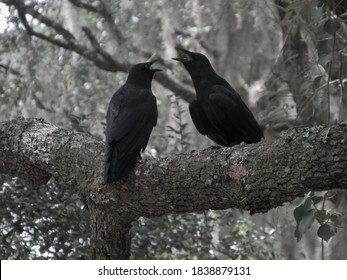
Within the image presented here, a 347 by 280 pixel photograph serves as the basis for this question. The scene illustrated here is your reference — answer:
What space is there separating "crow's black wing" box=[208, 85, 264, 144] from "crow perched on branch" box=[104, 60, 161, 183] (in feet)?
1.03

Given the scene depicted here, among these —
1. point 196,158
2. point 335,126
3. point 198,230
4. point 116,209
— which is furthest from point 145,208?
point 198,230

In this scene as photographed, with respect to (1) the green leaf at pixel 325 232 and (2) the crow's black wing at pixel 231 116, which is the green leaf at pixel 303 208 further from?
(2) the crow's black wing at pixel 231 116

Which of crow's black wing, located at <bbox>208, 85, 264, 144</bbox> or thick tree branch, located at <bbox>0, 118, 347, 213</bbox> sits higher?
crow's black wing, located at <bbox>208, 85, 264, 144</bbox>

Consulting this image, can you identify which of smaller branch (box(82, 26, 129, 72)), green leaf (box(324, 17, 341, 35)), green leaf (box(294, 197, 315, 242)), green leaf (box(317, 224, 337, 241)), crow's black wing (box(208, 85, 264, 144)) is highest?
smaller branch (box(82, 26, 129, 72))

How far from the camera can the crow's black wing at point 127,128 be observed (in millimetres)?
2604

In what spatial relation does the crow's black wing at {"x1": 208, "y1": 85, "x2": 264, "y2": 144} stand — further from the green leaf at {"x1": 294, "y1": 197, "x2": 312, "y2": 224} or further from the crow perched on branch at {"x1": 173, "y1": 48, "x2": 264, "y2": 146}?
the green leaf at {"x1": 294, "y1": 197, "x2": 312, "y2": 224}

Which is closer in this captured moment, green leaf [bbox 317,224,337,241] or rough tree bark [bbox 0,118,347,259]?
rough tree bark [bbox 0,118,347,259]

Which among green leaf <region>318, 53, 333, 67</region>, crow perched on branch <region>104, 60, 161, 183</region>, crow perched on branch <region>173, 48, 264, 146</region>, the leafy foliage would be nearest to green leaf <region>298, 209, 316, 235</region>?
crow perched on branch <region>173, 48, 264, 146</region>

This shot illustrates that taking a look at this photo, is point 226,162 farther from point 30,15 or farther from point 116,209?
point 30,15

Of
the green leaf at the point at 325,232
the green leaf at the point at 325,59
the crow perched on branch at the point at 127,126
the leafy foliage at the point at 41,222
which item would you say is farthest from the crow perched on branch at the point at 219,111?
the leafy foliage at the point at 41,222

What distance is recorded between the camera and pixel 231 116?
10.5 feet

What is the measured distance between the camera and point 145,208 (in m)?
2.58

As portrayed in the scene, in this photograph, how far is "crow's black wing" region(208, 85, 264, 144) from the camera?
10.5ft

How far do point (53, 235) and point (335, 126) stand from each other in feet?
7.62
